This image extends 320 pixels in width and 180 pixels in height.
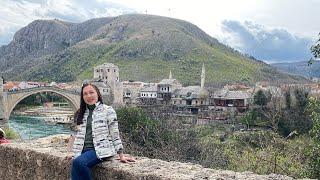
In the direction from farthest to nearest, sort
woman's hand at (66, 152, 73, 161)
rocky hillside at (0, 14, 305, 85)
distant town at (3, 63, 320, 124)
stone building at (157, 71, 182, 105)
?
1. rocky hillside at (0, 14, 305, 85)
2. stone building at (157, 71, 182, 105)
3. distant town at (3, 63, 320, 124)
4. woman's hand at (66, 152, 73, 161)

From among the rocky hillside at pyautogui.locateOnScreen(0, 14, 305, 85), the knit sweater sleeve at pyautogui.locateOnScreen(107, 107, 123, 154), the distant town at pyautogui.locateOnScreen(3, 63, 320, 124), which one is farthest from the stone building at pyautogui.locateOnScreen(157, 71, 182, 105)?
the knit sweater sleeve at pyautogui.locateOnScreen(107, 107, 123, 154)

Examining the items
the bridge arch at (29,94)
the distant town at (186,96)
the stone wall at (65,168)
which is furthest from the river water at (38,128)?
the stone wall at (65,168)

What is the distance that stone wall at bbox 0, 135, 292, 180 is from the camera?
299 cm

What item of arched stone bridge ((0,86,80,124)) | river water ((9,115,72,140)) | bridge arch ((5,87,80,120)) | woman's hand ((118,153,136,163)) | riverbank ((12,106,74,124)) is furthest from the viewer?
riverbank ((12,106,74,124))

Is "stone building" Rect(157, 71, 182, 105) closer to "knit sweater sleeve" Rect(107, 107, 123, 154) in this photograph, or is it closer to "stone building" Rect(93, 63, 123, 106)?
"stone building" Rect(93, 63, 123, 106)

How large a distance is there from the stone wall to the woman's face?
1.51 feet

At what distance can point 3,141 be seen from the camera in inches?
179

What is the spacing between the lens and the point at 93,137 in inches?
129

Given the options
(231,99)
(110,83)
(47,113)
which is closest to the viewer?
(231,99)

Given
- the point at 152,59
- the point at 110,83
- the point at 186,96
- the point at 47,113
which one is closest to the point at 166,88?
the point at 186,96

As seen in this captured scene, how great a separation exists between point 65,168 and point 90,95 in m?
0.71

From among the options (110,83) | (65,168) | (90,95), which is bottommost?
(65,168)

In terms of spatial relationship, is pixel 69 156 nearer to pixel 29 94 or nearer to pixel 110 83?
pixel 29 94

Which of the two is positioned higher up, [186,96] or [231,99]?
[186,96]
